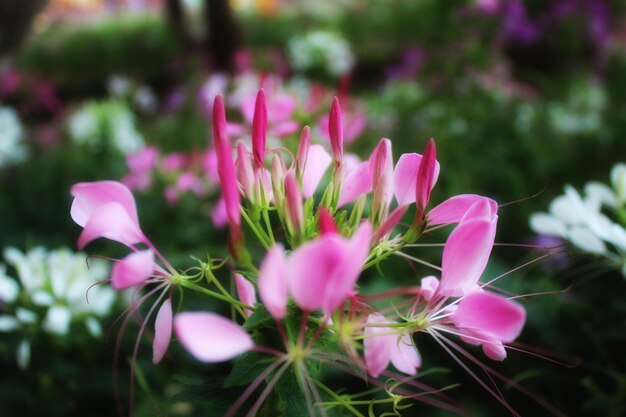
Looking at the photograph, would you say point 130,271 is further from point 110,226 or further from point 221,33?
point 221,33

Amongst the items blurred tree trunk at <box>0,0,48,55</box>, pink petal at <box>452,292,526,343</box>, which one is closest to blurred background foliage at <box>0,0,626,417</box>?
blurred tree trunk at <box>0,0,48,55</box>

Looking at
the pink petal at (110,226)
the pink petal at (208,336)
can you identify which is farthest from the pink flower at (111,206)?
the pink petal at (208,336)

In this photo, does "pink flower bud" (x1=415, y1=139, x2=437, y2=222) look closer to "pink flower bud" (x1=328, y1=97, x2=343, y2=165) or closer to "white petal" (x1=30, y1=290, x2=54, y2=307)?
"pink flower bud" (x1=328, y1=97, x2=343, y2=165)

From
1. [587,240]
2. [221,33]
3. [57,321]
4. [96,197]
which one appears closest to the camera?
[96,197]

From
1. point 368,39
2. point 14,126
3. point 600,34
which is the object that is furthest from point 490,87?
point 368,39

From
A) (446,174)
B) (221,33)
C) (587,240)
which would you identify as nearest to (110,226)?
(587,240)

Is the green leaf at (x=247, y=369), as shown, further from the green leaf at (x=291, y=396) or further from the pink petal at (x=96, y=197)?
the pink petal at (x=96, y=197)
